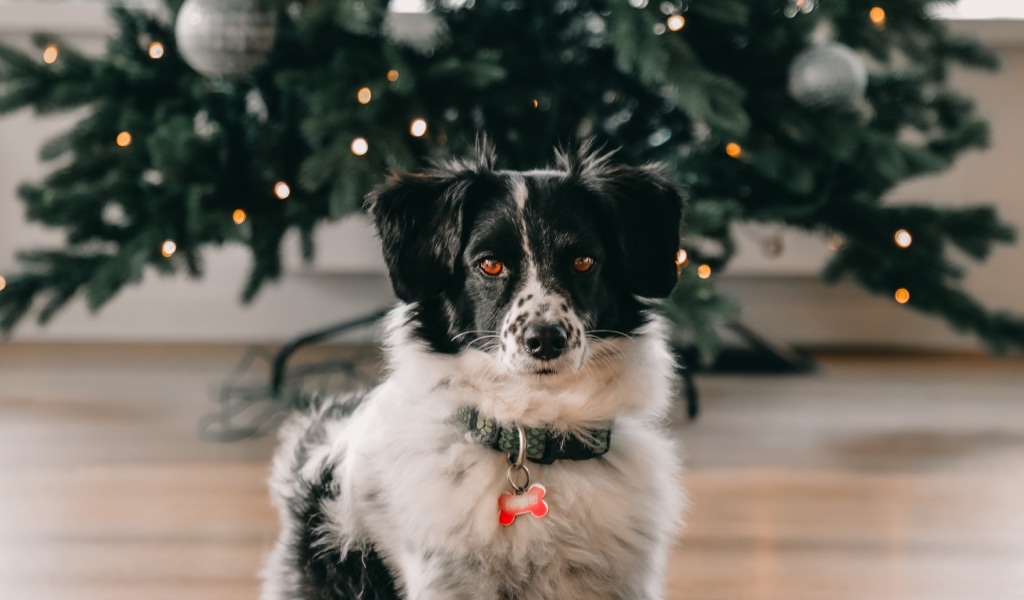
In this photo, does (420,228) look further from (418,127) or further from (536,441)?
(418,127)

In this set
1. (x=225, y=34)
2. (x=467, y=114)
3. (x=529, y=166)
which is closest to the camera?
(x=225, y=34)

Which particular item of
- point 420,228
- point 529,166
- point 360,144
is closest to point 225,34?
point 360,144

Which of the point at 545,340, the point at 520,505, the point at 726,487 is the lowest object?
the point at 726,487

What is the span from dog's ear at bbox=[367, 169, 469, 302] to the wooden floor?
34.3 inches

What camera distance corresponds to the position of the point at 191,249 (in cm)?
298

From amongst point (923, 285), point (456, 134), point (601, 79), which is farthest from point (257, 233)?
point (923, 285)

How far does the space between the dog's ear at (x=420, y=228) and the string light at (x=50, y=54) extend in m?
1.84

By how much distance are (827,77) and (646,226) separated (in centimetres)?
147

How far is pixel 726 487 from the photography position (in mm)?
2818

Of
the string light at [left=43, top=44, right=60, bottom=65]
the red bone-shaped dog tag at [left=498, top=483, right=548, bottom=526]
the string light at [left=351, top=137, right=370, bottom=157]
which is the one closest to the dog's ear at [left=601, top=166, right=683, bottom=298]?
the red bone-shaped dog tag at [left=498, top=483, right=548, bottom=526]

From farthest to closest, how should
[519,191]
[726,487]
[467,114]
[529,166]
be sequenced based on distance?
[529,166], [467,114], [726,487], [519,191]

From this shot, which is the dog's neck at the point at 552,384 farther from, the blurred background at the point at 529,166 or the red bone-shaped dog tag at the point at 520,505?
the blurred background at the point at 529,166

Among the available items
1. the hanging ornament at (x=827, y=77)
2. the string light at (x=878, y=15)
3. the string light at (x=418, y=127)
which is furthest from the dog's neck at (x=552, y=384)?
the string light at (x=878, y=15)

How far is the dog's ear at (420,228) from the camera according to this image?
5.37 feet
